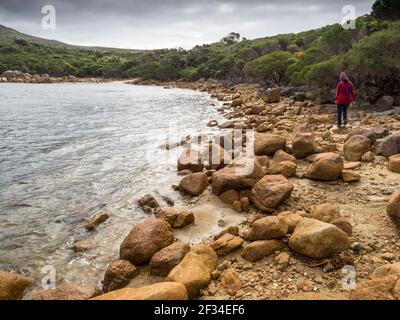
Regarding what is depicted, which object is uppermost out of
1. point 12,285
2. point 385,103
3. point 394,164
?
point 385,103

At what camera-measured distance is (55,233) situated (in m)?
6.28

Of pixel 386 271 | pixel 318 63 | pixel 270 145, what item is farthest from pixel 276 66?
pixel 386 271

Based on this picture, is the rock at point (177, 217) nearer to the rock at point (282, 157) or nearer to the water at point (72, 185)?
the water at point (72, 185)

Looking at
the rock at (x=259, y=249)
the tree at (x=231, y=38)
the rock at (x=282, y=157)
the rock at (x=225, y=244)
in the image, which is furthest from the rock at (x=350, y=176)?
the tree at (x=231, y=38)

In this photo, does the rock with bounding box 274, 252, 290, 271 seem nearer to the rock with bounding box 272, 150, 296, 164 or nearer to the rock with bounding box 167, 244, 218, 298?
the rock with bounding box 167, 244, 218, 298

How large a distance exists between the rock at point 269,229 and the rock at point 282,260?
380mm

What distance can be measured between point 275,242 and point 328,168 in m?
2.99

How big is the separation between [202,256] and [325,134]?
8034 mm

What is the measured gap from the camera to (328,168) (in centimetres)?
728

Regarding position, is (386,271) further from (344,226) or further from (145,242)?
(145,242)
